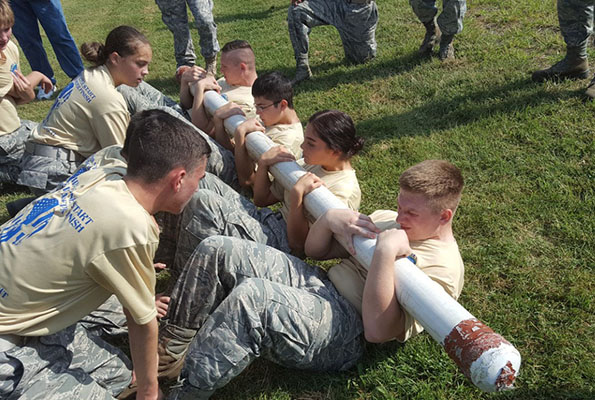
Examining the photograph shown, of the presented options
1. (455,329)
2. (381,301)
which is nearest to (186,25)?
(381,301)

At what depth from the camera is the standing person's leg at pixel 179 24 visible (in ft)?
23.0

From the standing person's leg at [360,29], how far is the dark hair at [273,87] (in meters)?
3.12

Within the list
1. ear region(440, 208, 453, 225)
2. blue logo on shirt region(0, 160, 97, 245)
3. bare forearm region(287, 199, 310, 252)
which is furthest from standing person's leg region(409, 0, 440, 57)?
blue logo on shirt region(0, 160, 97, 245)

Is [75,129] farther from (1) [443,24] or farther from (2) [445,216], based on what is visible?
(1) [443,24]

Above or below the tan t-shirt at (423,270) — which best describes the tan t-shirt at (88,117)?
above

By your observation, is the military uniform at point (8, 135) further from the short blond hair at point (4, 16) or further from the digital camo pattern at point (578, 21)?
the digital camo pattern at point (578, 21)

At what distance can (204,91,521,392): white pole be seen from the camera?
198 cm

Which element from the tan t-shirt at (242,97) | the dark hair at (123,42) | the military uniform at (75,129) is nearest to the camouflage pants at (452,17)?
the tan t-shirt at (242,97)

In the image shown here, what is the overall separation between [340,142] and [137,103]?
8.14 feet

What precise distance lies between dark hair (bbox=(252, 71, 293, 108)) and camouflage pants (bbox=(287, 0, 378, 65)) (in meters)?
2.80

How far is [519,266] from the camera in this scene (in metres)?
A: 3.45

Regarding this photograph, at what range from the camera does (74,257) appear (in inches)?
84.8

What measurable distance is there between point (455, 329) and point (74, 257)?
169 centimetres

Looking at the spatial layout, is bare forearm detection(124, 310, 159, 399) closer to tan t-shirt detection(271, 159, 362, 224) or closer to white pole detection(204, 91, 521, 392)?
white pole detection(204, 91, 521, 392)
